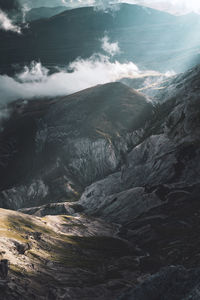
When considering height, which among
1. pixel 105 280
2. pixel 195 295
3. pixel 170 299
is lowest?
pixel 105 280

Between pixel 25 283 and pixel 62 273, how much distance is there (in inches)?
1390

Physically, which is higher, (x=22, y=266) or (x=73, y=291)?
(x=22, y=266)

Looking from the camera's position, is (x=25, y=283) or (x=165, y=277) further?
(x=25, y=283)

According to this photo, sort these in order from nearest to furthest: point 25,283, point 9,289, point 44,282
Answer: point 9,289
point 25,283
point 44,282

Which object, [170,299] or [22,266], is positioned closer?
[170,299]

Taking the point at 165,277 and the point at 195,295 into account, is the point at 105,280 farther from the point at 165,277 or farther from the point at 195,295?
the point at 195,295

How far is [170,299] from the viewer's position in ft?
325

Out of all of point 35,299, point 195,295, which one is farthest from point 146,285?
point 35,299

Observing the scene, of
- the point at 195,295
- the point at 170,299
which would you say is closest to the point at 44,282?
the point at 170,299

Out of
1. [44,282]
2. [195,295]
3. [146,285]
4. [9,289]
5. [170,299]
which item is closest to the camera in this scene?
[195,295]

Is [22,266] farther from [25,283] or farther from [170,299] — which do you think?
[170,299]

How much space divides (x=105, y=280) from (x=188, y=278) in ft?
330

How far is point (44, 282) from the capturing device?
181 metres

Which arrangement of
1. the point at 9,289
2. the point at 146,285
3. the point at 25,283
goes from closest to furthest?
the point at 146,285
the point at 9,289
the point at 25,283
